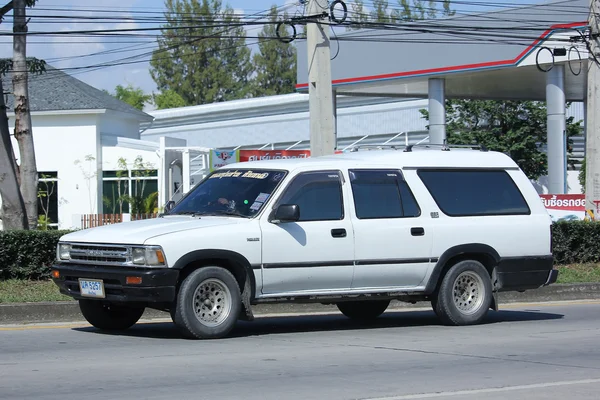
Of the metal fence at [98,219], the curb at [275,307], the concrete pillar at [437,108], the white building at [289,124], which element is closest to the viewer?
the curb at [275,307]

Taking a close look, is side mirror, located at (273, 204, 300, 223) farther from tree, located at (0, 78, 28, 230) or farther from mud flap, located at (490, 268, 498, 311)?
tree, located at (0, 78, 28, 230)

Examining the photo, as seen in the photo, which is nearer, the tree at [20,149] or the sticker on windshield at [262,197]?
the sticker on windshield at [262,197]

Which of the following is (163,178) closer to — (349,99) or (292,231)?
(349,99)

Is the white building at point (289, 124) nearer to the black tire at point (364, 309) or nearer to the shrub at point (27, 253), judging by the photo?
the shrub at point (27, 253)

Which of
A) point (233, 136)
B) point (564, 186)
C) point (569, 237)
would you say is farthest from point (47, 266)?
point (233, 136)

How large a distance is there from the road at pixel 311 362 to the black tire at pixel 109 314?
15 centimetres

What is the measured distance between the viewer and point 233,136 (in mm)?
57938

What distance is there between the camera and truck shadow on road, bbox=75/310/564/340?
11.6m

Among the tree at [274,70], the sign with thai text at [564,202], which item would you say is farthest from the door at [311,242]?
the tree at [274,70]

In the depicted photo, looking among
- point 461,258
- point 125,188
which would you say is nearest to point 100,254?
point 461,258

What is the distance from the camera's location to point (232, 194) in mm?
11430

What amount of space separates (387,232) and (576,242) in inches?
394

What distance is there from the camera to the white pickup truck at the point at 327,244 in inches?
412

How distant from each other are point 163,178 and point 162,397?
1173 inches
